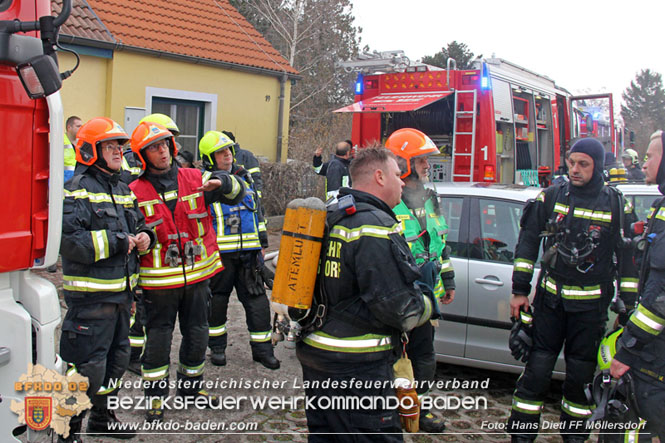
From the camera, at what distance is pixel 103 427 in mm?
4066

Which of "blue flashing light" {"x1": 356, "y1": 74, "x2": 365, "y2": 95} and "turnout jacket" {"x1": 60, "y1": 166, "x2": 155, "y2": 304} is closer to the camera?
"turnout jacket" {"x1": 60, "y1": 166, "x2": 155, "y2": 304}

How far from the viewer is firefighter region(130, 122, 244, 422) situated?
409 centimetres

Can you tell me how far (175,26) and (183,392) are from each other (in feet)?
32.9

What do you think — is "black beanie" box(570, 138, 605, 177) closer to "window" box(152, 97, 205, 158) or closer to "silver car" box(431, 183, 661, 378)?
"silver car" box(431, 183, 661, 378)

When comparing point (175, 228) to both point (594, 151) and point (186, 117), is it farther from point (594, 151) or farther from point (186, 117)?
point (186, 117)

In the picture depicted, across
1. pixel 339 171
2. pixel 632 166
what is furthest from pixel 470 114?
pixel 632 166

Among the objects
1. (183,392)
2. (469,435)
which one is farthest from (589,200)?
(183,392)

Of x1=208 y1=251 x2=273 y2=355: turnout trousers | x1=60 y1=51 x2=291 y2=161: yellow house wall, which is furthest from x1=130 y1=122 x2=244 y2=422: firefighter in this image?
x1=60 y1=51 x2=291 y2=161: yellow house wall

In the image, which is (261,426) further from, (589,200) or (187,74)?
(187,74)

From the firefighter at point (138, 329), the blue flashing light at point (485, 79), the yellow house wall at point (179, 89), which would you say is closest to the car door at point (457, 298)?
the firefighter at point (138, 329)

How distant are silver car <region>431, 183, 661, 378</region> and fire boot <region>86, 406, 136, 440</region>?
2.60 meters

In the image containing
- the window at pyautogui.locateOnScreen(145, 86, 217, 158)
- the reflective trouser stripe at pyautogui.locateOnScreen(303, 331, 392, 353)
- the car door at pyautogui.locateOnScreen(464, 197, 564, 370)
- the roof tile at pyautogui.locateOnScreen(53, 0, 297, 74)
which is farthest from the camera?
the window at pyautogui.locateOnScreen(145, 86, 217, 158)

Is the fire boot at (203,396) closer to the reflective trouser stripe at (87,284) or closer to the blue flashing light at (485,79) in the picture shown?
the reflective trouser stripe at (87,284)

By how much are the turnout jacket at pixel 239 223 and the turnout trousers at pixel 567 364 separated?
2.66 meters
